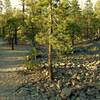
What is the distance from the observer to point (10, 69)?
37.2m

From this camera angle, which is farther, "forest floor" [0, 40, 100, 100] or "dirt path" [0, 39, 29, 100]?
"dirt path" [0, 39, 29, 100]

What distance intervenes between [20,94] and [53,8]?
30.1 feet

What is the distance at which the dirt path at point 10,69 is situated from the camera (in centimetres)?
2841

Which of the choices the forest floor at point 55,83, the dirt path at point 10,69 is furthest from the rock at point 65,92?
the dirt path at point 10,69

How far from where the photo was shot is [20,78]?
32812mm

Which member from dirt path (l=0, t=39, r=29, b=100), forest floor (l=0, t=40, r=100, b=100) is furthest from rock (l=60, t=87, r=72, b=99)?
dirt path (l=0, t=39, r=29, b=100)

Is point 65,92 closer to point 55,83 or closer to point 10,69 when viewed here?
point 55,83

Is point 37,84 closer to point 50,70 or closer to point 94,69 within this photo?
point 50,70

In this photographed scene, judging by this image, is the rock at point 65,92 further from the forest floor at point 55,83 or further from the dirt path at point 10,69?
the dirt path at point 10,69

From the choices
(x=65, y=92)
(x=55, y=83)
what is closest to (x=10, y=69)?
(x=55, y=83)

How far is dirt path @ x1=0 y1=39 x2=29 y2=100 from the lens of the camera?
28411 mm

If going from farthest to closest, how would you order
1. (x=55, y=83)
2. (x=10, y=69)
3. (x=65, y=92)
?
(x=10, y=69), (x=55, y=83), (x=65, y=92)

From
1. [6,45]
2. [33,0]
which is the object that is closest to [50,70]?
[33,0]

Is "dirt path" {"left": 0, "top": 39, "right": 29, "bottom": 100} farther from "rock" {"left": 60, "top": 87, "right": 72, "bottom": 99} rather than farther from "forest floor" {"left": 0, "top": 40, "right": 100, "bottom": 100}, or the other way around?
"rock" {"left": 60, "top": 87, "right": 72, "bottom": 99}
